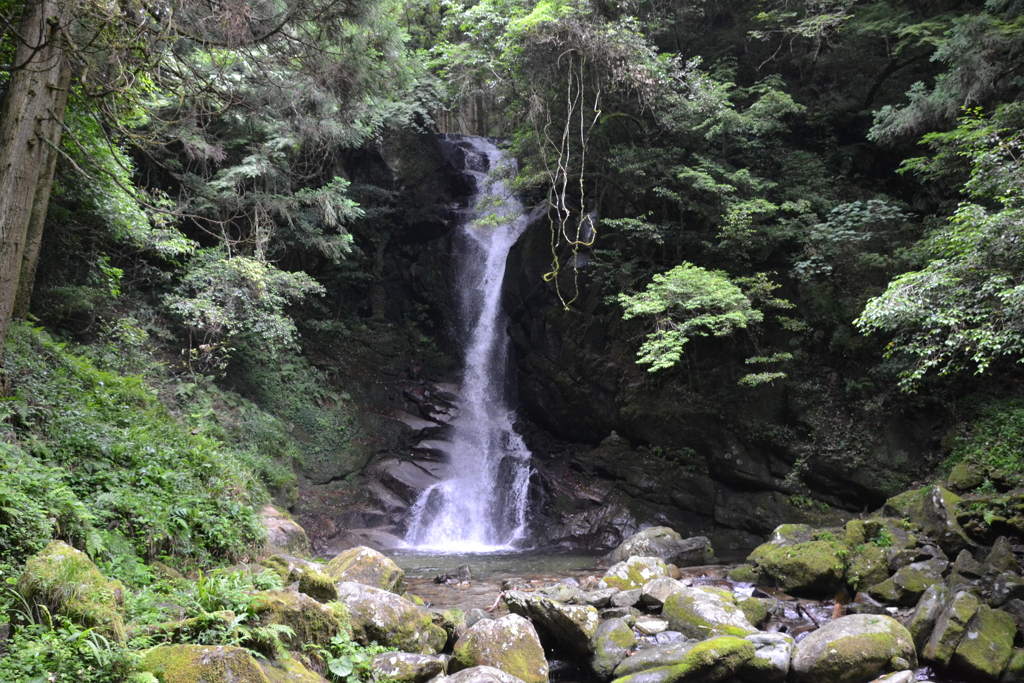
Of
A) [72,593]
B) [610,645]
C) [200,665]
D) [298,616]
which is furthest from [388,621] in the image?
[72,593]

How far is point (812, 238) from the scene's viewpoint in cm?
1202

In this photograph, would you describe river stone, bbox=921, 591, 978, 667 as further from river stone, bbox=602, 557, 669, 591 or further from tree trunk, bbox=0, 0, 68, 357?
tree trunk, bbox=0, 0, 68, 357

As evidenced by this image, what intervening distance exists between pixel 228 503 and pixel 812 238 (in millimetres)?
11509

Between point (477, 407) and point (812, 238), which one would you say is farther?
point (477, 407)

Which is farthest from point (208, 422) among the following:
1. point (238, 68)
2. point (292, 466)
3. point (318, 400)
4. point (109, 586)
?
point (109, 586)

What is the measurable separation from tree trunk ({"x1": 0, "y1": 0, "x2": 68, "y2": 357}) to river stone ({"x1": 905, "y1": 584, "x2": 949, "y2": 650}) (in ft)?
30.8

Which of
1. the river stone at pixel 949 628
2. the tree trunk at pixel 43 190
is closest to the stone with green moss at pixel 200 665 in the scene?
the tree trunk at pixel 43 190

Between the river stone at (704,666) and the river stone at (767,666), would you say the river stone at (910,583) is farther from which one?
the river stone at (704,666)

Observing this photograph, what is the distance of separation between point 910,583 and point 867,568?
622 mm

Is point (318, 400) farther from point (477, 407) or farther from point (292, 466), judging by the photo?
point (477, 407)

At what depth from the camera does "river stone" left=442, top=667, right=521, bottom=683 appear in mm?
4340

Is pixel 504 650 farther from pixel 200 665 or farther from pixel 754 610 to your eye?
pixel 754 610

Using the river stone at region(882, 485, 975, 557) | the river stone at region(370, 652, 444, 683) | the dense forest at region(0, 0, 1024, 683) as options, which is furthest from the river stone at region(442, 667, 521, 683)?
the river stone at region(882, 485, 975, 557)

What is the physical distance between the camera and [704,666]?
539cm
